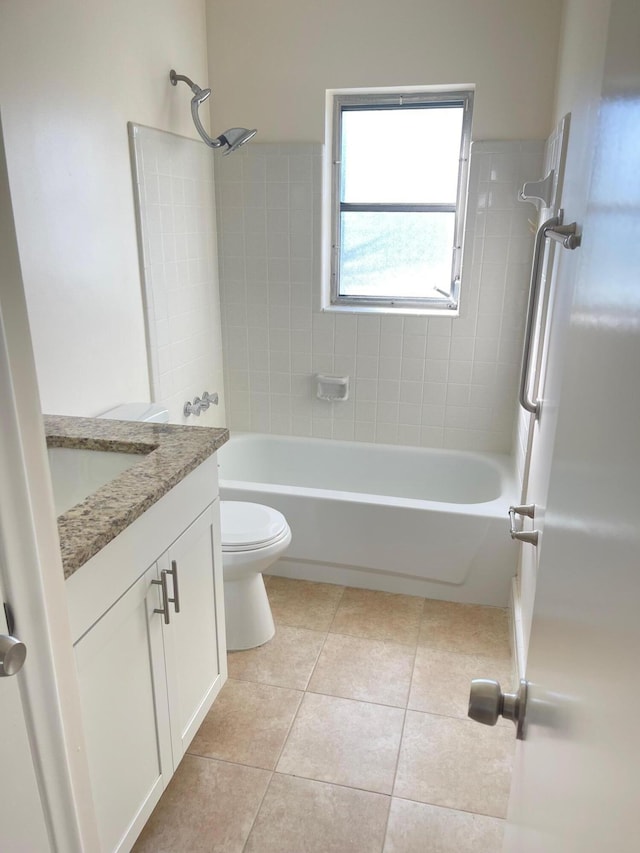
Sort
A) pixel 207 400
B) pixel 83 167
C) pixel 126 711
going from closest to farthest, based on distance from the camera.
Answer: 1. pixel 126 711
2. pixel 83 167
3. pixel 207 400

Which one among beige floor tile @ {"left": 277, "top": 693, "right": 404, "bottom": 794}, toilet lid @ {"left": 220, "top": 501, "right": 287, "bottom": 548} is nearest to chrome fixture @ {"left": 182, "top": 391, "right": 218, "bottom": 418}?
toilet lid @ {"left": 220, "top": 501, "right": 287, "bottom": 548}

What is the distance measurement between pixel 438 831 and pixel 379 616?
98cm

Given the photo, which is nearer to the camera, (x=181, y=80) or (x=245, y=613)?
(x=245, y=613)

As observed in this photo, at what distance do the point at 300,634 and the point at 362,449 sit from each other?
116 cm

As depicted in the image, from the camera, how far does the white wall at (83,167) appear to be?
72.9 inches

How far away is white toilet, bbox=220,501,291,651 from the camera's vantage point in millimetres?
2189

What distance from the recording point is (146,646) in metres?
1.43

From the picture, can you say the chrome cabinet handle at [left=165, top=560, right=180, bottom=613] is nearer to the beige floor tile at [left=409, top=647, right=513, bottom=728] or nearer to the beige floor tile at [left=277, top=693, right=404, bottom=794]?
the beige floor tile at [left=277, top=693, right=404, bottom=794]

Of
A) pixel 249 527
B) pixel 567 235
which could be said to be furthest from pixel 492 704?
pixel 249 527

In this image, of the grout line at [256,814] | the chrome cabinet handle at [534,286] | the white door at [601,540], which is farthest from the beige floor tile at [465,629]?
the white door at [601,540]

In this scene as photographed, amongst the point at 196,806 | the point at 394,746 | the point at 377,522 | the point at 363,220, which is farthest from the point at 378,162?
the point at 196,806

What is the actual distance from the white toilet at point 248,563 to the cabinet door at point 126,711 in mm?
695

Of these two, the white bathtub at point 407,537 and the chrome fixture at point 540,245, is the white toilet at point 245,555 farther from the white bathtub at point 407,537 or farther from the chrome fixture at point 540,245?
the chrome fixture at point 540,245

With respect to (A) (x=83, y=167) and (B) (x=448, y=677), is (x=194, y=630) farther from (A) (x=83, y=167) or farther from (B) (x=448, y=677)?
(A) (x=83, y=167)
